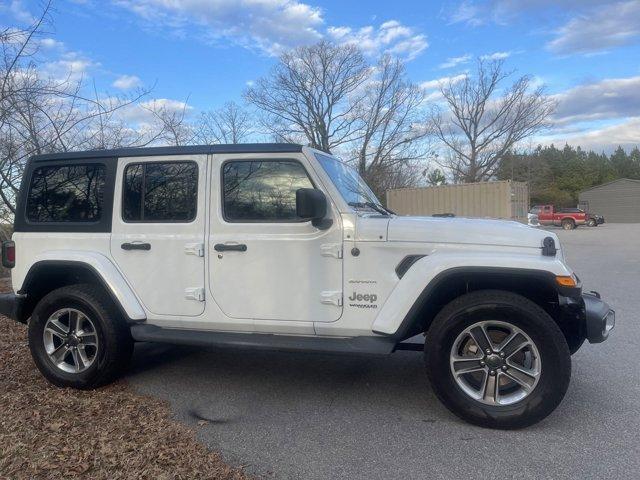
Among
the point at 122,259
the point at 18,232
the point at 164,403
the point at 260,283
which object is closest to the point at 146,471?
the point at 164,403

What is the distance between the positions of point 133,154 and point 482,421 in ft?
11.1

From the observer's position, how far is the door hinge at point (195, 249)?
4.19m

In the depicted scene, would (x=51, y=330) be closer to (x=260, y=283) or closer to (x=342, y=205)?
(x=260, y=283)

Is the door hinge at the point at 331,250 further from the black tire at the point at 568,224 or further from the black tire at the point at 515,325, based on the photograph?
the black tire at the point at 568,224

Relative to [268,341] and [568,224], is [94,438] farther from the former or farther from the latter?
[568,224]

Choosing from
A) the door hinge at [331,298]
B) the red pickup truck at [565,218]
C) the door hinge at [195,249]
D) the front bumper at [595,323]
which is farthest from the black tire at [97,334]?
the red pickup truck at [565,218]

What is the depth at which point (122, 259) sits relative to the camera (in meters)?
4.41

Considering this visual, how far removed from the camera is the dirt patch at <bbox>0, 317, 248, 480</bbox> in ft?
9.91

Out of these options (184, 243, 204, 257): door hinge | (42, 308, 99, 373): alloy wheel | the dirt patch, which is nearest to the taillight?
(42, 308, 99, 373): alloy wheel

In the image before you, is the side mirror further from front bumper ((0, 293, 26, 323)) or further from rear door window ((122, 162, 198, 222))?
front bumper ((0, 293, 26, 323))

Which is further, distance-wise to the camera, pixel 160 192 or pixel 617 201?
pixel 617 201

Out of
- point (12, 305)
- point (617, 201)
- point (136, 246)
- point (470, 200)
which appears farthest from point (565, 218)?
point (12, 305)

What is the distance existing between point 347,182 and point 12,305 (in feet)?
10.3

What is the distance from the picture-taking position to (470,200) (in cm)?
1647
